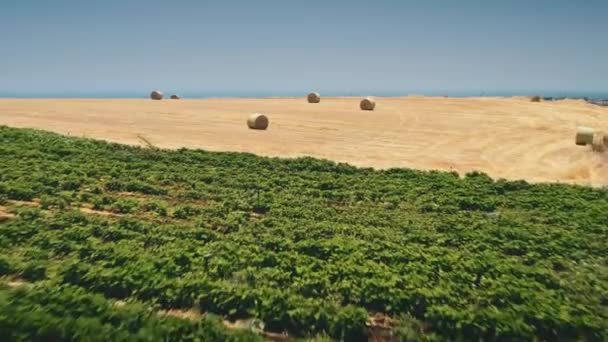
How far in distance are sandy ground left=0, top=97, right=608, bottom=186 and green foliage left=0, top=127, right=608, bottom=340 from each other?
5843mm

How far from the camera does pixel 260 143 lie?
1027 inches

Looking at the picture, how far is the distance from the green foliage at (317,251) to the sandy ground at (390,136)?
5.84 m

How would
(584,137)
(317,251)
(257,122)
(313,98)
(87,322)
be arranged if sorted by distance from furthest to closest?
1. (313,98)
2. (257,122)
3. (584,137)
4. (317,251)
5. (87,322)

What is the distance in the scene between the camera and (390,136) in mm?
29875

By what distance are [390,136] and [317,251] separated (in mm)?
21143

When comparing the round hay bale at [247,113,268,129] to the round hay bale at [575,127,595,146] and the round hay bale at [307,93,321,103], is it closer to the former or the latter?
the round hay bale at [575,127,595,146]

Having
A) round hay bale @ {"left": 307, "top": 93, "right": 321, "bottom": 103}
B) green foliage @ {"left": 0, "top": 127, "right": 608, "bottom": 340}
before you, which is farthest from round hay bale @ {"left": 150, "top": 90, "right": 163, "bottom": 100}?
green foliage @ {"left": 0, "top": 127, "right": 608, "bottom": 340}

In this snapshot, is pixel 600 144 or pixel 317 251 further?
pixel 600 144

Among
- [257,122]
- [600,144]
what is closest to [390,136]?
[257,122]

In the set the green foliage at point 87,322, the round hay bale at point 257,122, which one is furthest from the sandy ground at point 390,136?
the green foliage at point 87,322

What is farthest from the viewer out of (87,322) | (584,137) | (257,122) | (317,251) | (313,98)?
(313,98)

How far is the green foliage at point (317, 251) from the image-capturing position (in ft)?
24.4

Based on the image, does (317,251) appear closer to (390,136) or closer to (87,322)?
(87,322)

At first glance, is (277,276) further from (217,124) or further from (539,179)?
(217,124)
